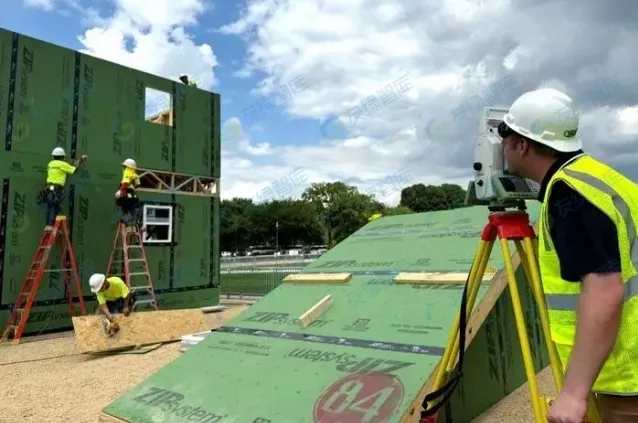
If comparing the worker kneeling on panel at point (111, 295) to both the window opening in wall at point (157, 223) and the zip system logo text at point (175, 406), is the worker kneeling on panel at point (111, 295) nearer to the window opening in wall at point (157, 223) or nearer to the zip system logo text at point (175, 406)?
the window opening in wall at point (157, 223)

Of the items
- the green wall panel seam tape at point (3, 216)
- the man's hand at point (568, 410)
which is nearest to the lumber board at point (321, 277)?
the man's hand at point (568, 410)

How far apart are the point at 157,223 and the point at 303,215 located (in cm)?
5150

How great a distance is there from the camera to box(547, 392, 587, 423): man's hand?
58.7 inches

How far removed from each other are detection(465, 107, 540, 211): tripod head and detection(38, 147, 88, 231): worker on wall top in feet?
33.4

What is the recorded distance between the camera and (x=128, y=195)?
1118 centimetres

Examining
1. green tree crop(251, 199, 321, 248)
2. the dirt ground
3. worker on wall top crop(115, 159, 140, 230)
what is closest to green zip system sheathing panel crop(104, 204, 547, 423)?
the dirt ground

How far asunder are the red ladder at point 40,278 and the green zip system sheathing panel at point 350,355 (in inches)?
259

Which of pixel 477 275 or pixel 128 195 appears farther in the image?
pixel 128 195

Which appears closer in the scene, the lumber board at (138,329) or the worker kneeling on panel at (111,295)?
the lumber board at (138,329)

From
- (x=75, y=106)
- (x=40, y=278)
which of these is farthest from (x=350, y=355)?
(x=75, y=106)

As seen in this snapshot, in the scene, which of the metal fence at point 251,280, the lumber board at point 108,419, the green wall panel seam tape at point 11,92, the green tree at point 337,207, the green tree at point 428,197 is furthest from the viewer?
the green tree at point 428,197

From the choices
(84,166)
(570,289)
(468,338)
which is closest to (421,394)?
(468,338)

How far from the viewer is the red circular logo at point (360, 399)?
326cm

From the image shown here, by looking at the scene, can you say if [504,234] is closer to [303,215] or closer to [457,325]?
[457,325]
